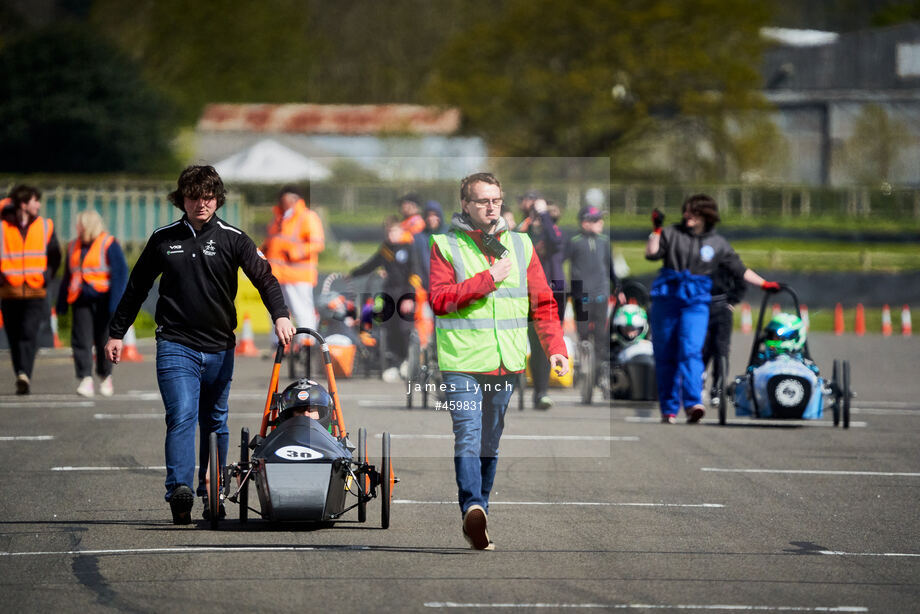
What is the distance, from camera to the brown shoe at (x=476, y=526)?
26.1 feet

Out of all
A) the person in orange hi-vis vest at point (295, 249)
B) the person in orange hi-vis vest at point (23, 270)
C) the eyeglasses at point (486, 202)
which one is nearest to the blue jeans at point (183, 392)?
the eyeglasses at point (486, 202)

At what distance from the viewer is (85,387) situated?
51.9 ft

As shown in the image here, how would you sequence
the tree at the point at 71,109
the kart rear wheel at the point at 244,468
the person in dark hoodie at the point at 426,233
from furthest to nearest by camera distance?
the tree at the point at 71,109, the person in dark hoodie at the point at 426,233, the kart rear wheel at the point at 244,468

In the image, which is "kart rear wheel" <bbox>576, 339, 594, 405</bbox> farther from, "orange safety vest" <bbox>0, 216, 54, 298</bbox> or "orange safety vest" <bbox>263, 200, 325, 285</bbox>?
"orange safety vest" <bbox>0, 216, 54, 298</bbox>

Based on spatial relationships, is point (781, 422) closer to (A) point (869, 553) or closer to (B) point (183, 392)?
(A) point (869, 553)

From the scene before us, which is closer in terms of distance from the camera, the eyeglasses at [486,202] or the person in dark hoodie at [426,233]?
the eyeglasses at [486,202]

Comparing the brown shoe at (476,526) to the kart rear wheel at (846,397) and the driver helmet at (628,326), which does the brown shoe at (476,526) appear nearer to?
the kart rear wheel at (846,397)

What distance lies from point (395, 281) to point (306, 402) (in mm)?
9552

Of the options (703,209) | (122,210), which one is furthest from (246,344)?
(122,210)

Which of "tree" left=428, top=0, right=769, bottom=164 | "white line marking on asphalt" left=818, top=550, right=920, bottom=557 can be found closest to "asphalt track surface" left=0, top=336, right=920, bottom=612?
"white line marking on asphalt" left=818, top=550, right=920, bottom=557

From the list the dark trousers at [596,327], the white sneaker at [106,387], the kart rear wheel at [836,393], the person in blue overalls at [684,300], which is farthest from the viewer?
the dark trousers at [596,327]

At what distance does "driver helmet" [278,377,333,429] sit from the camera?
8.86 m

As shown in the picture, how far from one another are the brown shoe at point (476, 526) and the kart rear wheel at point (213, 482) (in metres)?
1.39

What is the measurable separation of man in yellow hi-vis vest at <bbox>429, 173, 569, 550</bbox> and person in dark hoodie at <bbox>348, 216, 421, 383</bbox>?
970cm
